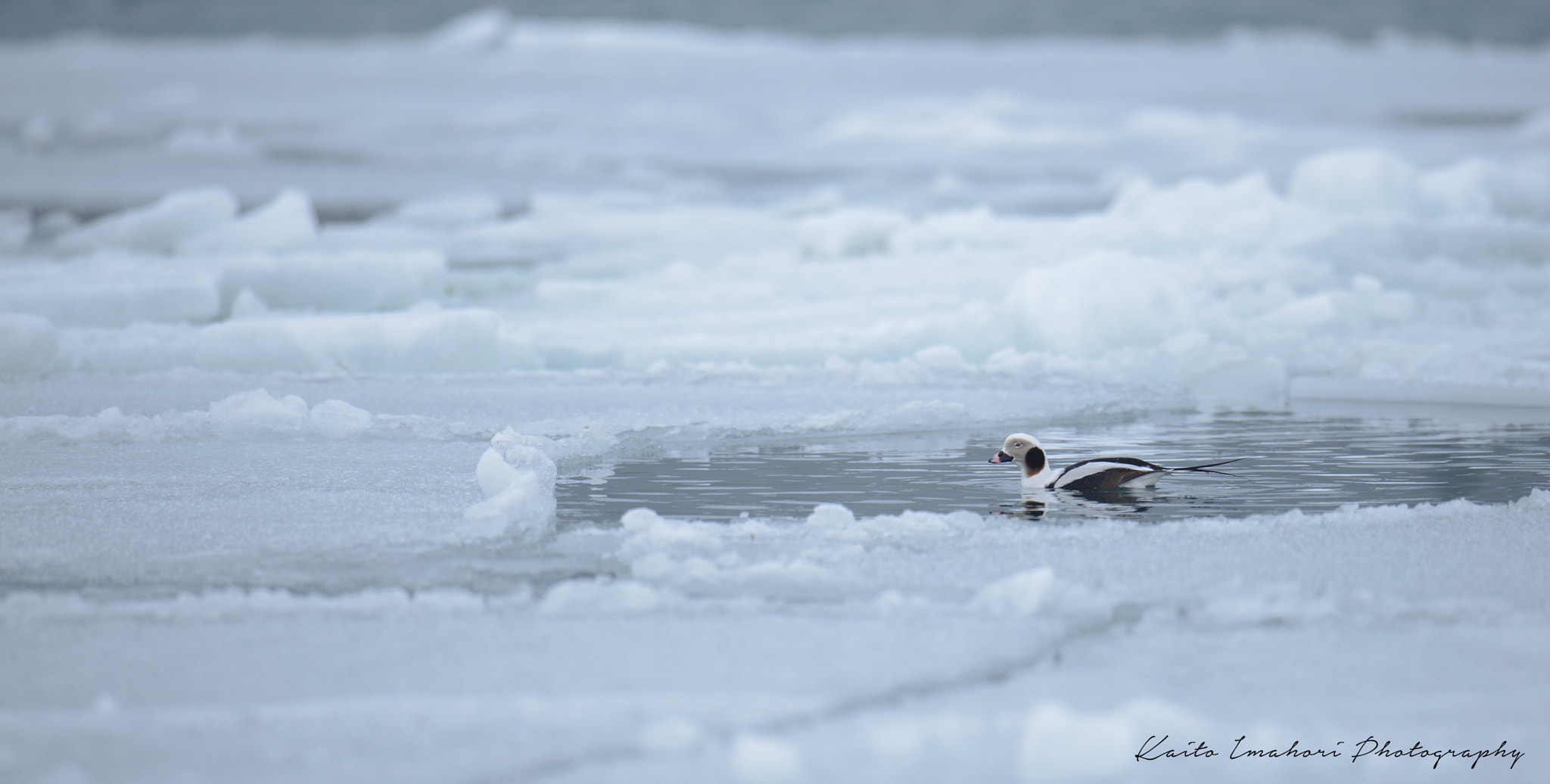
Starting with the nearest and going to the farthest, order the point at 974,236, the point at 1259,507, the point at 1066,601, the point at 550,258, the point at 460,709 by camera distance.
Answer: the point at 460,709
the point at 1066,601
the point at 1259,507
the point at 974,236
the point at 550,258

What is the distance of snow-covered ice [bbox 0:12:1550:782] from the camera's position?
9.48 ft

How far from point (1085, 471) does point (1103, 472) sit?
7 cm

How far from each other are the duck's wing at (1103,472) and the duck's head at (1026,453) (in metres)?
0.09

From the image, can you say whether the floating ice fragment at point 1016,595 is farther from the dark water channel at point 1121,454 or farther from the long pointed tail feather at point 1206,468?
the long pointed tail feather at point 1206,468

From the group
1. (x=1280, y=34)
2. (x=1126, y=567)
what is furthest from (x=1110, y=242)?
(x=1280, y=34)

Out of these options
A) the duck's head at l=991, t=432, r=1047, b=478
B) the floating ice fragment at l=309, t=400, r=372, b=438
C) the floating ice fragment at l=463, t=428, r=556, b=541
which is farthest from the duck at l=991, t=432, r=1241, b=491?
the floating ice fragment at l=309, t=400, r=372, b=438

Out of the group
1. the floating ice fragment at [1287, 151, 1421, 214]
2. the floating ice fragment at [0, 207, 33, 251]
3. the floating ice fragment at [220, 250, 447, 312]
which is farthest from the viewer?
the floating ice fragment at [0, 207, 33, 251]

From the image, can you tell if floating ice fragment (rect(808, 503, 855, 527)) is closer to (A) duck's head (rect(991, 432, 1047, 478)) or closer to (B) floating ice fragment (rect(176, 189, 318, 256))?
(A) duck's head (rect(991, 432, 1047, 478))

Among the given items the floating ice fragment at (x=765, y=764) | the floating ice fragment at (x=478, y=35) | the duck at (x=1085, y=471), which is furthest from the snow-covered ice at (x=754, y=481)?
the floating ice fragment at (x=478, y=35)

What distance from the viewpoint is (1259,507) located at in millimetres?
4711

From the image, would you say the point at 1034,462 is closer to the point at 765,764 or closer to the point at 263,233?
the point at 765,764

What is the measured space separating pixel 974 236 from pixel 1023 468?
5589mm

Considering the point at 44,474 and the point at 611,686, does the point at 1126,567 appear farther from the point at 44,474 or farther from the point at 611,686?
the point at 44,474

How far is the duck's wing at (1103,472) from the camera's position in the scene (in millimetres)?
4914
